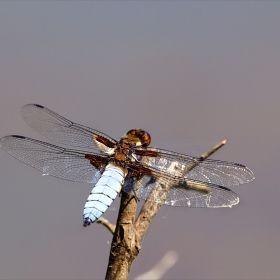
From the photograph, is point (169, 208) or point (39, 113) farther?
point (39, 113)

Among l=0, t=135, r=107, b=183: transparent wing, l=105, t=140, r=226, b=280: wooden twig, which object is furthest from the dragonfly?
l=105, t=140, r=226, b=280: wooden twig

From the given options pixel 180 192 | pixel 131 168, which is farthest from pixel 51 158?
pixel 180 192

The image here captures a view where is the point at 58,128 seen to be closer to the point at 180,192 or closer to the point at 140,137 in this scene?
the point at 140,137

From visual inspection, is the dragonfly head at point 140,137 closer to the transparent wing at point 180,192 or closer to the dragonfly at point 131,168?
the dragonfly at point 131,168

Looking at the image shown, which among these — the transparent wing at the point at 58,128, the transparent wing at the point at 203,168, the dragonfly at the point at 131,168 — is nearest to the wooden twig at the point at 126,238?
the dragonfly at the point at 131,168

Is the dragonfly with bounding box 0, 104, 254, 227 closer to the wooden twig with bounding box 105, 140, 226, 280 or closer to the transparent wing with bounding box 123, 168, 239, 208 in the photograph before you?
the transparent wing with bounding box 123, 168, 239, 208

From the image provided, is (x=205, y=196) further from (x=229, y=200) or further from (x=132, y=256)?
(x=132, y=256)

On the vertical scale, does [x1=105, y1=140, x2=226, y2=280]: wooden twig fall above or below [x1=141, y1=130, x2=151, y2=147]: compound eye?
below

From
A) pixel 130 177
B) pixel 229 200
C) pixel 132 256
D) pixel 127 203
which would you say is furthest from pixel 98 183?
pixel 229 200
